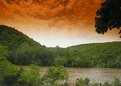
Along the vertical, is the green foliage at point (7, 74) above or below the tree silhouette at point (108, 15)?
below

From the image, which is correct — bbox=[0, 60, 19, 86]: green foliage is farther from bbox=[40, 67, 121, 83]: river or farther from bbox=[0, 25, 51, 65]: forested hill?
bbox=[0, 25, 51, 65]: forested hill

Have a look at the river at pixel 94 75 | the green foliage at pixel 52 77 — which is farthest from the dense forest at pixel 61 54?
the green foliage at pixel 52 77

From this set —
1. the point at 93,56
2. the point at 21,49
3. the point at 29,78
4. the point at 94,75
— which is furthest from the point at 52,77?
the point at 93,56

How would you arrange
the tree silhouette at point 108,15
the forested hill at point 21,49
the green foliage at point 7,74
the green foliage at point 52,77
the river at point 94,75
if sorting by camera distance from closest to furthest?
the tree silhouette at point 108,15, the green foliage at point 7,74, the green foliage at point 52,77, the river at point 94,75, the forested hill at point 21,49

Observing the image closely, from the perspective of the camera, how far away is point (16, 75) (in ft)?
46.1

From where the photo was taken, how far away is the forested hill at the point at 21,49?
132 ft

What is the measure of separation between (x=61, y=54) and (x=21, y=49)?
21.5ft

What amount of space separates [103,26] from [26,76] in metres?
6.78

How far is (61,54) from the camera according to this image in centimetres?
4981

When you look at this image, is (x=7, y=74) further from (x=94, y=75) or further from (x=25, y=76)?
(x=94, y=75)

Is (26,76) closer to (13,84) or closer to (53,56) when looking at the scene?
(13,84)

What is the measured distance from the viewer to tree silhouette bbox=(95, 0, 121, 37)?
7.41 m

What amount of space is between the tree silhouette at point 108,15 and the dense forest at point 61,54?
33.4 m

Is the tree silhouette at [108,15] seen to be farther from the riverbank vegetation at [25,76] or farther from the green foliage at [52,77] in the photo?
the green foliage at [52,77]
